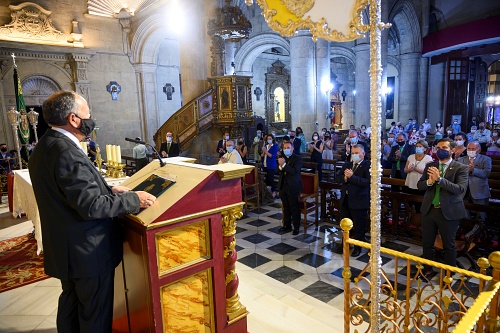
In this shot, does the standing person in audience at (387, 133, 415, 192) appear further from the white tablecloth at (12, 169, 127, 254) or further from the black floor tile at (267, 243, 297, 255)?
the white tablecloth at (12, 169, 127, 254)

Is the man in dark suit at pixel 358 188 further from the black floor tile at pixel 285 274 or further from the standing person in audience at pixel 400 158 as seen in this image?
the standing person in audience at pixel 400 158

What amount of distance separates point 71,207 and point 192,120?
30.3 ft

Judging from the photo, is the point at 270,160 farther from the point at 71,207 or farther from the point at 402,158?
the point at 71,207

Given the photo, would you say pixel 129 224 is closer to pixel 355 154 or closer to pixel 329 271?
pixel 329 271

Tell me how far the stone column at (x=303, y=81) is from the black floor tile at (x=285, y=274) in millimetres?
9855

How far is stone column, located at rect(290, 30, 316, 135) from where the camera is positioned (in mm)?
13664

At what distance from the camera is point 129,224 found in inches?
89.4

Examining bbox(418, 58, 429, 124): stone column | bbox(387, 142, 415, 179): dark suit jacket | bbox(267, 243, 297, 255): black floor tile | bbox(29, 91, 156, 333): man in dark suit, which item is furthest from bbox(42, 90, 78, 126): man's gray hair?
bbox(418, 58, 429, 124): stone column

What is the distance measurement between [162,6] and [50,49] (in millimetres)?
4745

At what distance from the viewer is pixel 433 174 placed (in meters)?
3.97

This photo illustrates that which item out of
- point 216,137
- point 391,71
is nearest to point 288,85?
point 391,71

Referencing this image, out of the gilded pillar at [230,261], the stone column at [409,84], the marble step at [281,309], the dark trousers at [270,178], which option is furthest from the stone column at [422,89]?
the gilded pillar at [230,261]

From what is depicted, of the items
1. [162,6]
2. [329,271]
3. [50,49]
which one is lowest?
[329,271]

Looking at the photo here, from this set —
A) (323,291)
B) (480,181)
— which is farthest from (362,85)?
(323,291)
